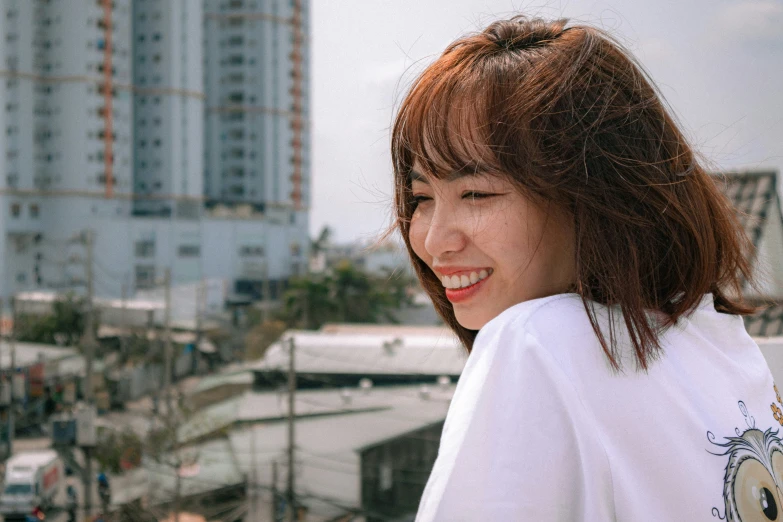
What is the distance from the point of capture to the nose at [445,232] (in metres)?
0.53

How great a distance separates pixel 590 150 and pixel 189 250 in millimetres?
21894

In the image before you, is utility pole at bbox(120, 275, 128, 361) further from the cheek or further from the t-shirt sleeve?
the t-shirt sleeve

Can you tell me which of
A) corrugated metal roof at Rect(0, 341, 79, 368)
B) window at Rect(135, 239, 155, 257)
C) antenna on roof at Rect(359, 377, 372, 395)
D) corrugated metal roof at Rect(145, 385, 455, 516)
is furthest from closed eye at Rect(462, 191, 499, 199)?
window at Rect(135, 239, 155, 257)

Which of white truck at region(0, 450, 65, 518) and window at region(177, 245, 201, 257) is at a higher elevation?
window at region(177, 245, 201, 257)

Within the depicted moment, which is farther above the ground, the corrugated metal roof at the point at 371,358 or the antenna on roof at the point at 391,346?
the antenna on roof at the point at 391,346

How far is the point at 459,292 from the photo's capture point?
564 mm

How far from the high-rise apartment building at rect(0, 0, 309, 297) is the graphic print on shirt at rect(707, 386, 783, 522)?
2009cm

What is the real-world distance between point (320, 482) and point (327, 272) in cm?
1089

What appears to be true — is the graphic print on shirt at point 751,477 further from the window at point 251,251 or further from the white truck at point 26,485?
the window at point 251,251

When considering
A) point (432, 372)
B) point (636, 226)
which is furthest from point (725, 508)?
point (432, 372)

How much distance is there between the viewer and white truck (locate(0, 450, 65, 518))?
327 inches

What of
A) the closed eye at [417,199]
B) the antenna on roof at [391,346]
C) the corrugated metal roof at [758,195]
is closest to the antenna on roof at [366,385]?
the antenna on roof at [391,346]

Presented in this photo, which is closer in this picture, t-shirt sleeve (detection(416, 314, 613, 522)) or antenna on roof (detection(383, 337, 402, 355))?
t-shirt sleeve (detection(416, 314, 613, 522))

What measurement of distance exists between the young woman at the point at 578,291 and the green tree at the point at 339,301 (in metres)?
14.6
